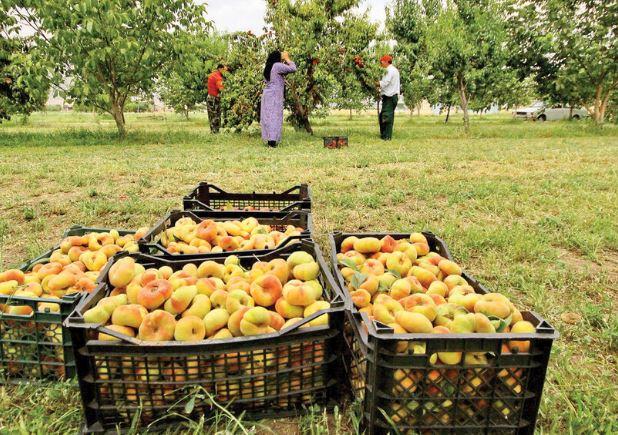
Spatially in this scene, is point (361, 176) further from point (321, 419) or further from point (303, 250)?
point (321, 419)

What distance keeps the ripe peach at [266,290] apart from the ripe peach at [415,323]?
51cm

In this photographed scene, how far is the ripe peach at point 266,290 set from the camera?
1.69m

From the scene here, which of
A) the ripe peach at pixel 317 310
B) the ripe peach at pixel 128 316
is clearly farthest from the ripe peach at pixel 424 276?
the ripe peach at pixel 128 316

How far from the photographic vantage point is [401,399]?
1.32m

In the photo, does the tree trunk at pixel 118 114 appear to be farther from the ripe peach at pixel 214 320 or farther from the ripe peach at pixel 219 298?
the ripe peach at pixel 214 320

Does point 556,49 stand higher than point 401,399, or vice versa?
point 556,49

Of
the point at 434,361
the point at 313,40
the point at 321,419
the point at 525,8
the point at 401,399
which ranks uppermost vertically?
the point at 525,8

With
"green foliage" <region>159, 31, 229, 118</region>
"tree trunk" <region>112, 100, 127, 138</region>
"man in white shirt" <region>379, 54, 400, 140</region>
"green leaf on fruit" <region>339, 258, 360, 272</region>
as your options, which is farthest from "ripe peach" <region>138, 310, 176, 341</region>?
"tree trunk" <region>112, 100, 127, 138</region>

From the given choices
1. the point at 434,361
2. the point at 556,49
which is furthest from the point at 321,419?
the point at 556,49

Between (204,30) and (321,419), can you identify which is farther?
(204,30)

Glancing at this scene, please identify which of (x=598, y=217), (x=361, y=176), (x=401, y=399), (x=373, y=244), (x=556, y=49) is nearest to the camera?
(x=401, y=399)

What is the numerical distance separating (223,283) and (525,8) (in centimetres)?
1942

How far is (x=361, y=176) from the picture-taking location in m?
6.41

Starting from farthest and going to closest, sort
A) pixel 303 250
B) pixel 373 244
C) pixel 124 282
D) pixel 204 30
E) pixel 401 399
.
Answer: pixel 204 30 < pixel 373 244 < pixel 303 250 < pixel 124 282 < pixel 401 399
